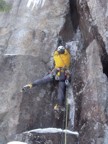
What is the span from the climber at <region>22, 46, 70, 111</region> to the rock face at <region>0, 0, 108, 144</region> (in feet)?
1.01

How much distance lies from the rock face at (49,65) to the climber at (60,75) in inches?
12.1

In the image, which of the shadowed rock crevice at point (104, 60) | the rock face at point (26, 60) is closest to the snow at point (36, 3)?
the rock face at point (26, 60)

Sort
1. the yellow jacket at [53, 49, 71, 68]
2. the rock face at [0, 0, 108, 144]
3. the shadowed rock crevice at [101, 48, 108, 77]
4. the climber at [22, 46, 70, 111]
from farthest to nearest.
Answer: the yellow jacket at [53, 49, 71, 68] < the climber at [22, 46, 70, 111] < the shadowed rock crevice at [101, 48, 108, 77] < the rock face at [0, 0, 108, 144]

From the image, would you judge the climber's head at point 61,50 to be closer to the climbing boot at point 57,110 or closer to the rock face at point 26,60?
the rock face at point 26,60

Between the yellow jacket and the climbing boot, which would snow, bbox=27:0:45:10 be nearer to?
the yellow jacket

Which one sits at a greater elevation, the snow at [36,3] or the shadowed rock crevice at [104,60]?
the snow at [36,3]

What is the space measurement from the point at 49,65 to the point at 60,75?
4.05ft

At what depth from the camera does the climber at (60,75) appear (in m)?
11.2

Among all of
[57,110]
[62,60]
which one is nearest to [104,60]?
[62,60]

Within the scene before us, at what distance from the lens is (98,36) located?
11.2 m

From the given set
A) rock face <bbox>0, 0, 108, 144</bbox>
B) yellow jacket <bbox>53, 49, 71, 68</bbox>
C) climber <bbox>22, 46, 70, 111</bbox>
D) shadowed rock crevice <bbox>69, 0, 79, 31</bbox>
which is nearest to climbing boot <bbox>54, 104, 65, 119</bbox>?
climber <bbox>22, 46, 70, 111</bbox>

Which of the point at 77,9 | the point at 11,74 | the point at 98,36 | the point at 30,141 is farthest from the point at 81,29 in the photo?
the point at 30,141

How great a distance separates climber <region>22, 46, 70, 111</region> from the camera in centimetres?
1125

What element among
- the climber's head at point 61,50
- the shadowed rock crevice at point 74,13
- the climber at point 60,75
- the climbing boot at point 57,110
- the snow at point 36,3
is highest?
the snow at point 36,3
